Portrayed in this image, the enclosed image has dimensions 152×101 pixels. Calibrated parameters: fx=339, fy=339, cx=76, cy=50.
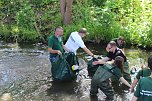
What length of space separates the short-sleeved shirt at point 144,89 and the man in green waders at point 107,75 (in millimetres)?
2528

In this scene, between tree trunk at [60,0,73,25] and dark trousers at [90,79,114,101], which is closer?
dark trousers at [90,79,114,101]

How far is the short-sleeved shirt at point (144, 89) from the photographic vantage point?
5.46 m

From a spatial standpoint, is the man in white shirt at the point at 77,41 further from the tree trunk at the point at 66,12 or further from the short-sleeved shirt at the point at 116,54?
the tree trunk at the point at 66,12

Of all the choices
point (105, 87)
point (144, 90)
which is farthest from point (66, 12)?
point (144, 90)

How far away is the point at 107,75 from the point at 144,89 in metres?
2.92

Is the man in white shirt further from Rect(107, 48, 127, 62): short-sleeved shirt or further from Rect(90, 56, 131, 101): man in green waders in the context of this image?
Rect(90, 56, 131, 101): man in green waders

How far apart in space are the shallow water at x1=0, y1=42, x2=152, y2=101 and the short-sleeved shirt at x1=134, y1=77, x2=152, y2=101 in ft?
11.4

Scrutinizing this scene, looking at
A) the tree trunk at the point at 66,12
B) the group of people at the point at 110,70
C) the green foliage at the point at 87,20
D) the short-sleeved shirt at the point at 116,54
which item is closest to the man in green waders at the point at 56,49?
the group of people at the point at 110,70

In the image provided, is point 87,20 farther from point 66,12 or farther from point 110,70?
point 110,70

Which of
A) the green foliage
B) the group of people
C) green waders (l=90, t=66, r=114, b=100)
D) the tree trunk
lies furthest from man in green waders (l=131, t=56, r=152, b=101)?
the tree trunk

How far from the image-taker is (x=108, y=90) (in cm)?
870

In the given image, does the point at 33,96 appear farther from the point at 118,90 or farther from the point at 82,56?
the point at 82,56

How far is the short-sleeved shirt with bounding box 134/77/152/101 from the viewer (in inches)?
215

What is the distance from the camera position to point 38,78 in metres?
10.7
